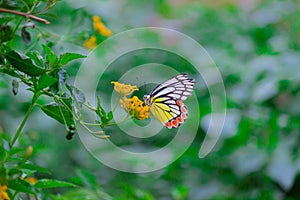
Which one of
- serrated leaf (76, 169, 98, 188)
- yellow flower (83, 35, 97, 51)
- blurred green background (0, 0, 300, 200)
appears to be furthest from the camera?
blurred green background (0, 0, 300, 200)

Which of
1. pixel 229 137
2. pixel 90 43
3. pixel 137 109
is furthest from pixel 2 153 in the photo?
pixel 229 137

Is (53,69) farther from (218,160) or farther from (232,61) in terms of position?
(232,61)

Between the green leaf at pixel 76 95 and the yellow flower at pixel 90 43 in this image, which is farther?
the yellow flower at pixel 90 43

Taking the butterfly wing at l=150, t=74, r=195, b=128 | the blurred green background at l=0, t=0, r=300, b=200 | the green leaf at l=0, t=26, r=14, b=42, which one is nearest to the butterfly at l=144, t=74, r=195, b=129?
the butterfly wing at l=150, t=74, r=195, b=128

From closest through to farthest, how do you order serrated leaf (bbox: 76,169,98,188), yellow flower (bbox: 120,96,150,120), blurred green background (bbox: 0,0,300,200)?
yellow flower (bbox: 120,96,150,120), serrated leaf (bbox: 76,169,98,188), blurred green background (bbox: 0,0,300,200)

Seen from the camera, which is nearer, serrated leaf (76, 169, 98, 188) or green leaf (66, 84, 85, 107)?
green leaf (66, 84, 85, 107)

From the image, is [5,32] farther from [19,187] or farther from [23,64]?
[19,187]

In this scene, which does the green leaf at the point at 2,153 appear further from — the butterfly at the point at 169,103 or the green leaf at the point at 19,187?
the butterfly at the point at 169,103

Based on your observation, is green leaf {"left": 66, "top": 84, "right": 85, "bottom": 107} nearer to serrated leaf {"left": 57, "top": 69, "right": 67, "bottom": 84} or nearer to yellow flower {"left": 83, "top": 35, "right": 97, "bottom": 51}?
serrated leaf {"left": 57, "top": 69, "right": 67, "bottom": 84}

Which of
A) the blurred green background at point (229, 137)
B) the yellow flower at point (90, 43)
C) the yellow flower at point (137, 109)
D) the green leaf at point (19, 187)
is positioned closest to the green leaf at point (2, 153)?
the green leaf at point (19, 187)
